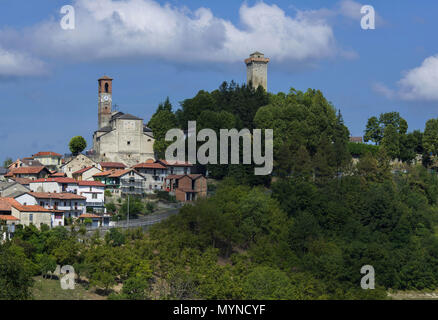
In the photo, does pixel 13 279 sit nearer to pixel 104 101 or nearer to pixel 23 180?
pixel 23 180

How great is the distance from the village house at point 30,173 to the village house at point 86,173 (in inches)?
144

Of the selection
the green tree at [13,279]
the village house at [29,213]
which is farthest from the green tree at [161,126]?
the green tree at [13,279]

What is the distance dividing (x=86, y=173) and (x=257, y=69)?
40.0 m

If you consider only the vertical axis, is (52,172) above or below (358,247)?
above

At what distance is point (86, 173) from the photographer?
88.3 metres

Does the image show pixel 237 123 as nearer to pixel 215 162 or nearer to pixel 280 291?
pixel 215 162

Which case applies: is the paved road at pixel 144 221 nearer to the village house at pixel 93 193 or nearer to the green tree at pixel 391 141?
the village house at pixel 93 193

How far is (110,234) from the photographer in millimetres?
69500

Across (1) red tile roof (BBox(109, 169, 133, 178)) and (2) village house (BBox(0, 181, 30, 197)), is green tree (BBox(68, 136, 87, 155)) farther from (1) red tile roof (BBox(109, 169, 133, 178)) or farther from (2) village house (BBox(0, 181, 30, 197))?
(2) village house (BBox(0, 181, 30, 197))

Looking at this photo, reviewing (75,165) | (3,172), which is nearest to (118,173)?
(75,165)

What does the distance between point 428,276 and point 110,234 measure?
100 ft

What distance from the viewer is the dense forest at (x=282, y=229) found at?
6312 cm

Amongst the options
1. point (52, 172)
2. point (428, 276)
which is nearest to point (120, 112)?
point (52, 172)

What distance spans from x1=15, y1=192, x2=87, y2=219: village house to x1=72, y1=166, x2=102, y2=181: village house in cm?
894
